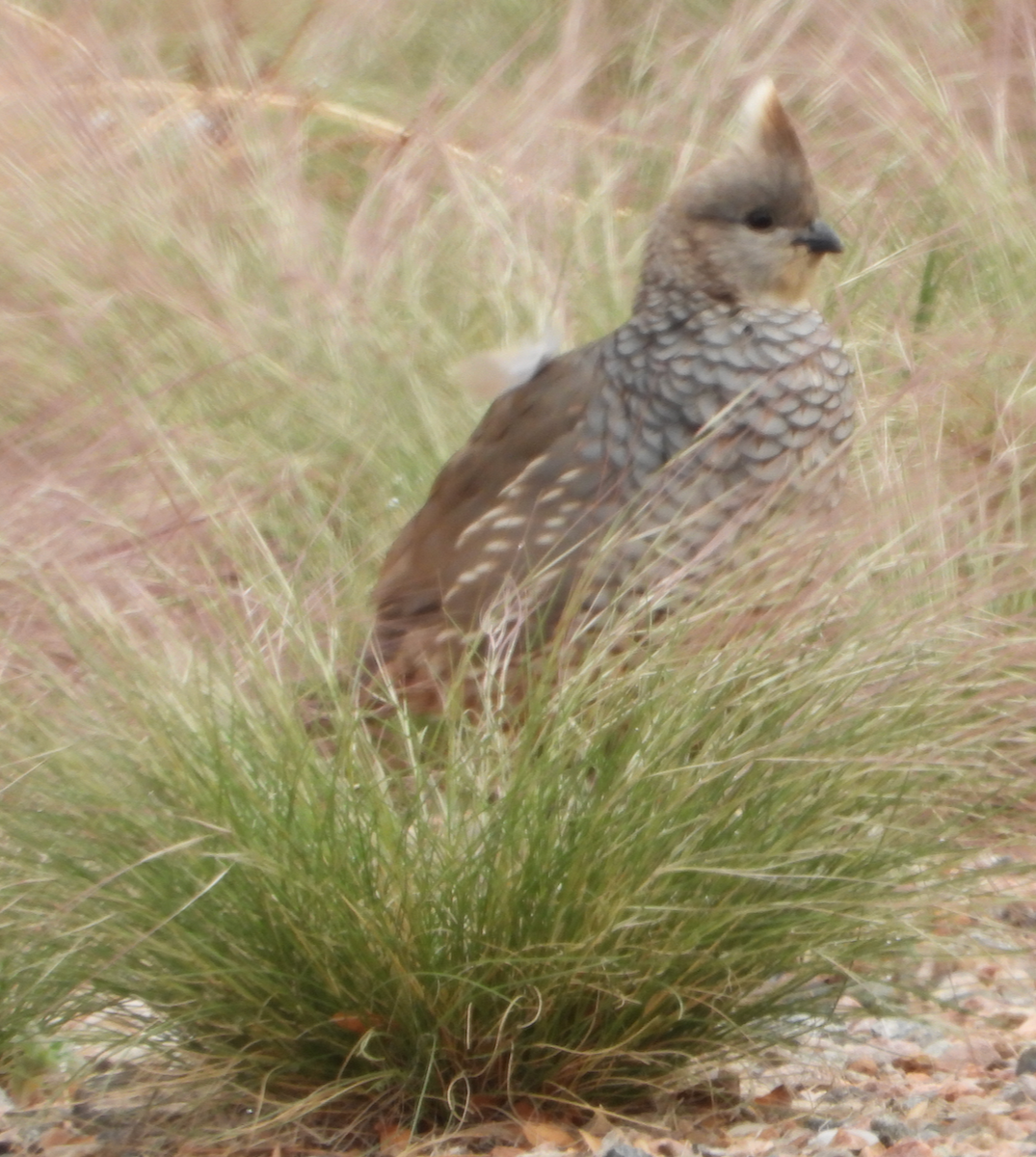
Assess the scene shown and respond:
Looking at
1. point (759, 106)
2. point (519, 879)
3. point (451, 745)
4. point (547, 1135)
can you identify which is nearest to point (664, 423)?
point (759, 106)

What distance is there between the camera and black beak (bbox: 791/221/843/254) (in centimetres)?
402

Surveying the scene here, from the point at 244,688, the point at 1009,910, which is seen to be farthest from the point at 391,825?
the point at 1009,910

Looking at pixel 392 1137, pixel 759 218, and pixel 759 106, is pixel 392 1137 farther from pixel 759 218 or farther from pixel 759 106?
pixel 759 106

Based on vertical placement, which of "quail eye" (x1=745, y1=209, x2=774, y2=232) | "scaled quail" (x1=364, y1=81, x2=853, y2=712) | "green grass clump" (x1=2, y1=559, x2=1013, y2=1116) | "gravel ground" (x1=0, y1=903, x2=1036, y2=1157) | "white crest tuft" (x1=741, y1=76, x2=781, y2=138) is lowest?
"gravel ground" (x1=0, y1=903, x2=1036, y2=1157)

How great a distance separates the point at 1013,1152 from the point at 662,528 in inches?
40.9

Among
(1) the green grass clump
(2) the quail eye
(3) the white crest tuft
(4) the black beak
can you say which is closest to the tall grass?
(1) the green grass clump

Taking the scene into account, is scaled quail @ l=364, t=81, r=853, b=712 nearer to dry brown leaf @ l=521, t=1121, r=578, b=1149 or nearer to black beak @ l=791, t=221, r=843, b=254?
black beak @ l=791, t=221, r=843, b=254

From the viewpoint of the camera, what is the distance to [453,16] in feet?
27.6

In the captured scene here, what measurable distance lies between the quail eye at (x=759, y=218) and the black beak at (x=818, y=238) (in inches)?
2.3

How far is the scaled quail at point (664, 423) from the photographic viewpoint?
142 inches

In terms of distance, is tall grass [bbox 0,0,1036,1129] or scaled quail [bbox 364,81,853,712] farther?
scaled quail [bbox 364,81,853,712]

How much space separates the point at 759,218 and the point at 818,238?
0.12 metres

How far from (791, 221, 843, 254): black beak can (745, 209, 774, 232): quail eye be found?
0.19 feet

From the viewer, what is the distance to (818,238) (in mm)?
4035
